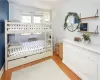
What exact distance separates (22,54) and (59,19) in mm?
2616

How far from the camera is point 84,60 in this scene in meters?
2.18

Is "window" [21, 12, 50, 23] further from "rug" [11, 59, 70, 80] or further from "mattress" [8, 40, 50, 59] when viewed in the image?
"rug" [11, 59, 70, 80]

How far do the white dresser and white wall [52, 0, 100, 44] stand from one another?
0.55m

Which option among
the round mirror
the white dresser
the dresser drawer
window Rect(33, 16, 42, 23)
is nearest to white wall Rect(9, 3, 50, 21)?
window Rect(33, 16, 42, 23)

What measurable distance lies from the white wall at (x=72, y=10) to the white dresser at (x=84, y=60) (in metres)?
0.55

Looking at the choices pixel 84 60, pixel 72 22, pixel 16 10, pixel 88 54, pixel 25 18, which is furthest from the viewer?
pixel 25 18

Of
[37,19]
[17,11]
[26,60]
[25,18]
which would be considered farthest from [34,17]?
[26,60]

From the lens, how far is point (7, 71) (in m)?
2.70

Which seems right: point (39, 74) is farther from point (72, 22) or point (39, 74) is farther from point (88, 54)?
point (72, 22)

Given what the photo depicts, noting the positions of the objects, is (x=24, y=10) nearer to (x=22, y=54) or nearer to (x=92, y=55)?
(x=22, y=54)

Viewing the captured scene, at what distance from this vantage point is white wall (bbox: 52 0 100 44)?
8.25ft

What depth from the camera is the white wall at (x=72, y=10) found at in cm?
251

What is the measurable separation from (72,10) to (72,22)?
48 cm

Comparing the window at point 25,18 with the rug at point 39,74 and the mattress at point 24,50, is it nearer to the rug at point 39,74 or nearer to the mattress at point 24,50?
the mattress at point 24,50
